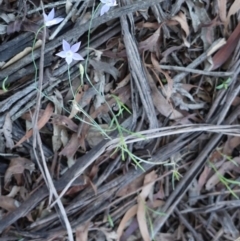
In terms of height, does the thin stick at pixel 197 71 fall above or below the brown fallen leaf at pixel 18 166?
above

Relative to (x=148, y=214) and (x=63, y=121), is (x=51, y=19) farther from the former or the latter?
(x=148, y=214)

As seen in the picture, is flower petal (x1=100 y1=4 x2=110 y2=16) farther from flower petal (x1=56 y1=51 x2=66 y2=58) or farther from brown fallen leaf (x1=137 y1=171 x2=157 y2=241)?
brown fallen leaf (x1=137 y1=171 x2=157 y2=241)

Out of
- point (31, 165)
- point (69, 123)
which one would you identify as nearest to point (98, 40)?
point (69, 123)

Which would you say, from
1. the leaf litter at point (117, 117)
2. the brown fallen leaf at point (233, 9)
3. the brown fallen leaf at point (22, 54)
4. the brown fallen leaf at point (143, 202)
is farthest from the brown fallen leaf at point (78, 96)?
the brown fallen leaf at point (233, 9)

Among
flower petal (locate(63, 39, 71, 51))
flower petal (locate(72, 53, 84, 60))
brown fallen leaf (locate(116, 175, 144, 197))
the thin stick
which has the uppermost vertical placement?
flower petal (locate(63, 39, 71, 51))

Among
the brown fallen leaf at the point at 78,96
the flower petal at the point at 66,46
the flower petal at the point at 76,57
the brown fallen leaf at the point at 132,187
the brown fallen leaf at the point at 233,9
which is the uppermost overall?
the flower petal at the point at 66,46

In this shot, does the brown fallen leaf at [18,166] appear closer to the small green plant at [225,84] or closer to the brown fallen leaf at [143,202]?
the brown fallen leaf at [143,202]

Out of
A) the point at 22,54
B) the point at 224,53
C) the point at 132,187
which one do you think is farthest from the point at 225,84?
the point at 22,54

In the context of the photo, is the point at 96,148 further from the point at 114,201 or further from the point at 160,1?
the point at 160,1

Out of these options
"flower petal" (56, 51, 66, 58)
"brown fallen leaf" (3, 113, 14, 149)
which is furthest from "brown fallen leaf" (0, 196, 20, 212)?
"flower petal" (56, 51, 66, 58)
